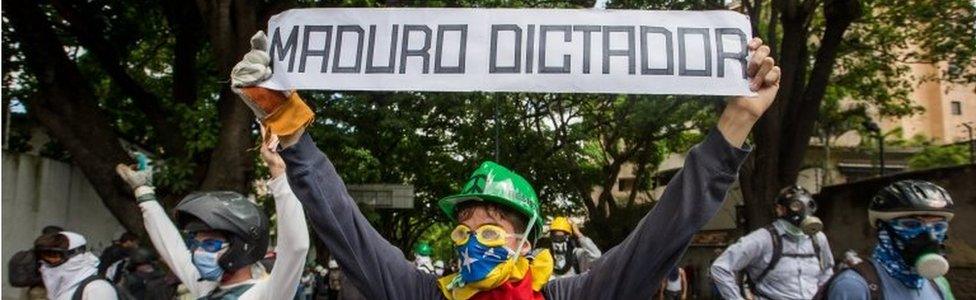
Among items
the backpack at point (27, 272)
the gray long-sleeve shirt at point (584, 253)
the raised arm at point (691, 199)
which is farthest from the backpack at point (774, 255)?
the backpack at point (27, 272)

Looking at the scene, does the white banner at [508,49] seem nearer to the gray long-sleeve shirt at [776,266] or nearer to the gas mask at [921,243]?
the gas mask at [921,243]

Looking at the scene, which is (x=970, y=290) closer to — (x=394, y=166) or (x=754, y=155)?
(x=754, y=155)

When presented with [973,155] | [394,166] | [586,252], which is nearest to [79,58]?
[394,166]

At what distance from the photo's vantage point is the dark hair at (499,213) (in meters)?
2.63

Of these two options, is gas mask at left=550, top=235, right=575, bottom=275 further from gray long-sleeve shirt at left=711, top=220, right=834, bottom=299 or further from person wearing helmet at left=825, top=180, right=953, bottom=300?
person wearing helmet at left=825, top=180, right=953, bottom=300

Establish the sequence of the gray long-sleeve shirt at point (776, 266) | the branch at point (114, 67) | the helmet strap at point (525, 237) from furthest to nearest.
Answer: the branch at point (114, 67)
the gray long-sleeve shirt at point (776, 266)
the helmet strap at point (525, 237)

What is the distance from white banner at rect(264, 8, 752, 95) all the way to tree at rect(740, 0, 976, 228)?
1007 centimetres

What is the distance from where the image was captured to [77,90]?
35.7ft

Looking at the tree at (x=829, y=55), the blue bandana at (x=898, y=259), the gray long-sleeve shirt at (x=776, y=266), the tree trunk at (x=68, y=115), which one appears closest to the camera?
the blue bandana at (x=898, y=259)

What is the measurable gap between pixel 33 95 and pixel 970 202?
1250 centimetres

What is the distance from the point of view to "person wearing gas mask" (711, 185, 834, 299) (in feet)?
20.8

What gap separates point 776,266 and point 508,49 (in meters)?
4.28

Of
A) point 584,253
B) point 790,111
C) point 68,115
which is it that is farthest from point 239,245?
point 790,111

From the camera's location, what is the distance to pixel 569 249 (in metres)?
9.52
